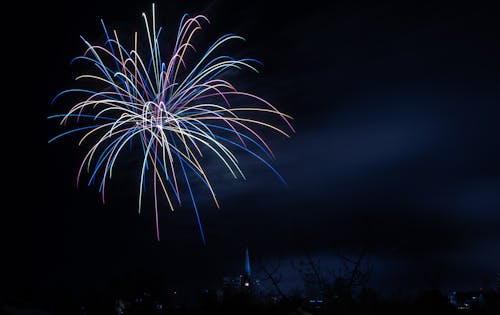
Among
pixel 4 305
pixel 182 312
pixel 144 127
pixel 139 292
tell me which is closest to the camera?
pixel 4 305

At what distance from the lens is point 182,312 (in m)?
17.0

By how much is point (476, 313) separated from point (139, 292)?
70.8 metres

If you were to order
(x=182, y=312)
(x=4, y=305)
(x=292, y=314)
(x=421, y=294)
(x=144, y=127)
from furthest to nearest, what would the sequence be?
(x=144, y=127) → (x=421, y=294) → (x=182, y=312) → (x=4, y=305) → (x=292, y=314)

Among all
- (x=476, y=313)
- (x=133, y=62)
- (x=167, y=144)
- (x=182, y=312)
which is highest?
(x=133, y=62)

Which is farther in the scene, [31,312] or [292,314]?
[31,312]

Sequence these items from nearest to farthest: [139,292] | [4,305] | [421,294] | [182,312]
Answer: [4,305]
[182,312]
[421,294]
[139,292]

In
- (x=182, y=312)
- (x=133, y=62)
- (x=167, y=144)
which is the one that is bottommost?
(x=182, y=312)

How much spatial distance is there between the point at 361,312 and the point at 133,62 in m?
14.2

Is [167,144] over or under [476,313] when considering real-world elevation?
over

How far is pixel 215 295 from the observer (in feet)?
58.5

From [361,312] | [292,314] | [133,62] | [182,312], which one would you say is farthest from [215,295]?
[133,62]

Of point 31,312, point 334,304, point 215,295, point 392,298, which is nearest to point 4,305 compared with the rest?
point 31,312

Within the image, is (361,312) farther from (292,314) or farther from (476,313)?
(476,313)

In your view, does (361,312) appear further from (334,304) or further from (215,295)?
(215,295)
